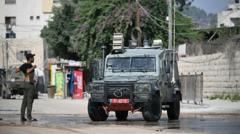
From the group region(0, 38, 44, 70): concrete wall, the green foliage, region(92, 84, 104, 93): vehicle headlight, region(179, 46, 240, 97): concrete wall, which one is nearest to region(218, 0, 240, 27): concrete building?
region(0, 38, 44, 70): concrete wall

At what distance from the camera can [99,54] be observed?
176 ft

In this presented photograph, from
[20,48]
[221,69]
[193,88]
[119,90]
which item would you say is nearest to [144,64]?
[119,90]

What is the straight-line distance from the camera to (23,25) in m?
87.1

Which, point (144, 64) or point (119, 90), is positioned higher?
point (144, 64)

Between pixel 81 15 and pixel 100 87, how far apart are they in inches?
1380

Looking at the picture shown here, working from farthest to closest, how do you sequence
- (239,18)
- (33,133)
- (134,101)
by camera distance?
(239,18) → (134,101) → (33,133)

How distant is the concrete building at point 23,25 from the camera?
268 feet

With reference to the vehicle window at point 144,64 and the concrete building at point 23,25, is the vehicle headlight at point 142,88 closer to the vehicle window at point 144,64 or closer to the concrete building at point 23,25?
the vehicle window at point 144,64

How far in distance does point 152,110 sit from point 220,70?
19.5 metres

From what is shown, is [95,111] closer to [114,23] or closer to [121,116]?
[121,116]

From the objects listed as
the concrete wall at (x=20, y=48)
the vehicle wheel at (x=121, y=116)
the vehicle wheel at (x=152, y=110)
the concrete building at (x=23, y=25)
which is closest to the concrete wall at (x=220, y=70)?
the vehicle wheel at (x=121, y=116)

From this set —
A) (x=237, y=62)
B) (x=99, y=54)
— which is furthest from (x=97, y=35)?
(x=237, y=62)

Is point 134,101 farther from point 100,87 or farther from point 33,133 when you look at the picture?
point 33,133

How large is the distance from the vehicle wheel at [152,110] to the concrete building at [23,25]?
198 ft
